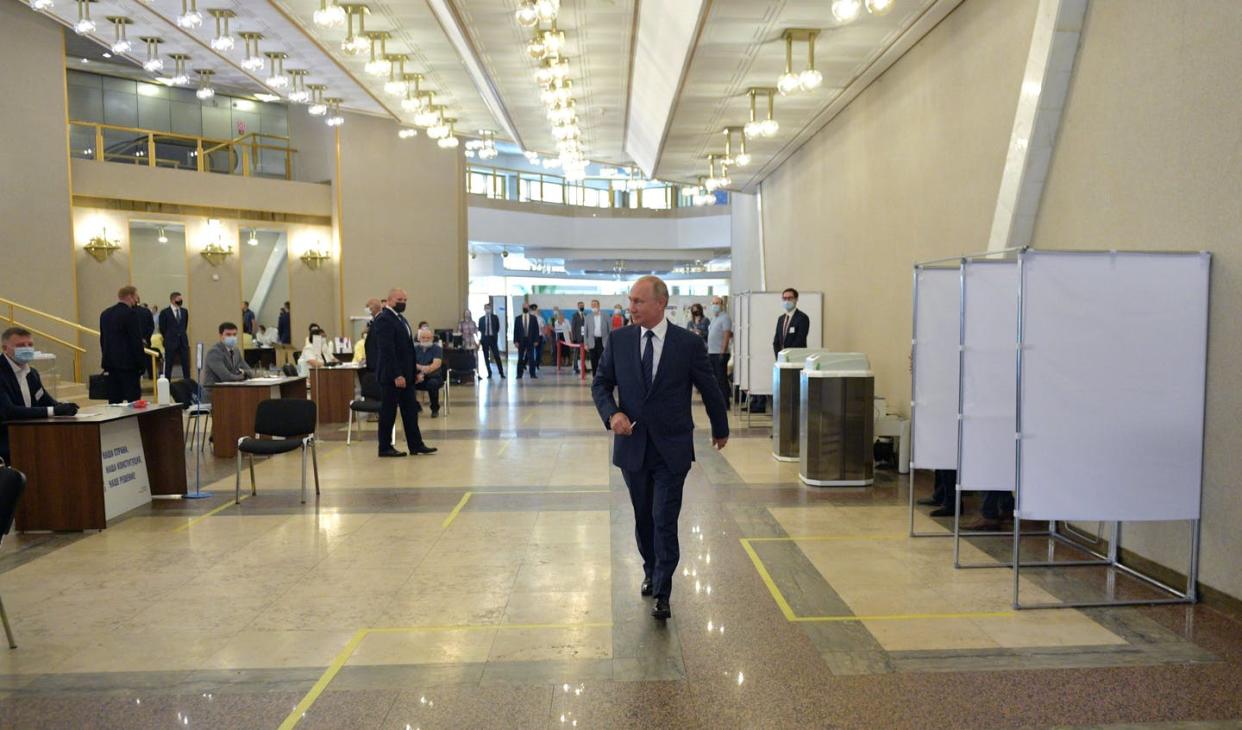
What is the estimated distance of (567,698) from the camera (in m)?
3.51

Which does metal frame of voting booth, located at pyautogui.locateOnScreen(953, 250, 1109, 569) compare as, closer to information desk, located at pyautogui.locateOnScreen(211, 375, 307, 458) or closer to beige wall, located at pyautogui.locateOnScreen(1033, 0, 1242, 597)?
beige wall, located at pyautogui.locateOnScreen(1033, 0, 1242, 597)

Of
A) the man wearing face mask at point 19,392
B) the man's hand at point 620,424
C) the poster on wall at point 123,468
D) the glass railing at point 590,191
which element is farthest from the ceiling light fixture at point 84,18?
the glass railing at point 590,191

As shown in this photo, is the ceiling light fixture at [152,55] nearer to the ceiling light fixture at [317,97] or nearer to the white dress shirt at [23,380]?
the ceiling light fixture at [317,97]

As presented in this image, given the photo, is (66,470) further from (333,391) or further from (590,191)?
(590,191)

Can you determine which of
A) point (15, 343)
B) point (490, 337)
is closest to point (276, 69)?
point (15, 343)

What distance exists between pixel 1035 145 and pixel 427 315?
50.3ft

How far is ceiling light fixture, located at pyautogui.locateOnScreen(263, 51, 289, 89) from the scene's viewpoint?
41.7 feet

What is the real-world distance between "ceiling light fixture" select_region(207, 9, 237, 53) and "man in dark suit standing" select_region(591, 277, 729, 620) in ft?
27.4

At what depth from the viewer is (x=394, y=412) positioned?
30.8 feet

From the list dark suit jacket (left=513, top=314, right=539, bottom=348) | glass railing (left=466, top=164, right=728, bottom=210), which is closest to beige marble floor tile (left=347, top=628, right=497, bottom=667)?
dark suit jacket (left=513, top=314, right=539, bottom=348)

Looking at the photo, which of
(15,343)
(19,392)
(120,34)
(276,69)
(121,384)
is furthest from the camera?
(276,69)

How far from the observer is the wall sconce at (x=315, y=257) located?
18.8 metres

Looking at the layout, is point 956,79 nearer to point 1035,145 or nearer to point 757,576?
point 1035,145

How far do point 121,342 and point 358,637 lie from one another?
743cm
